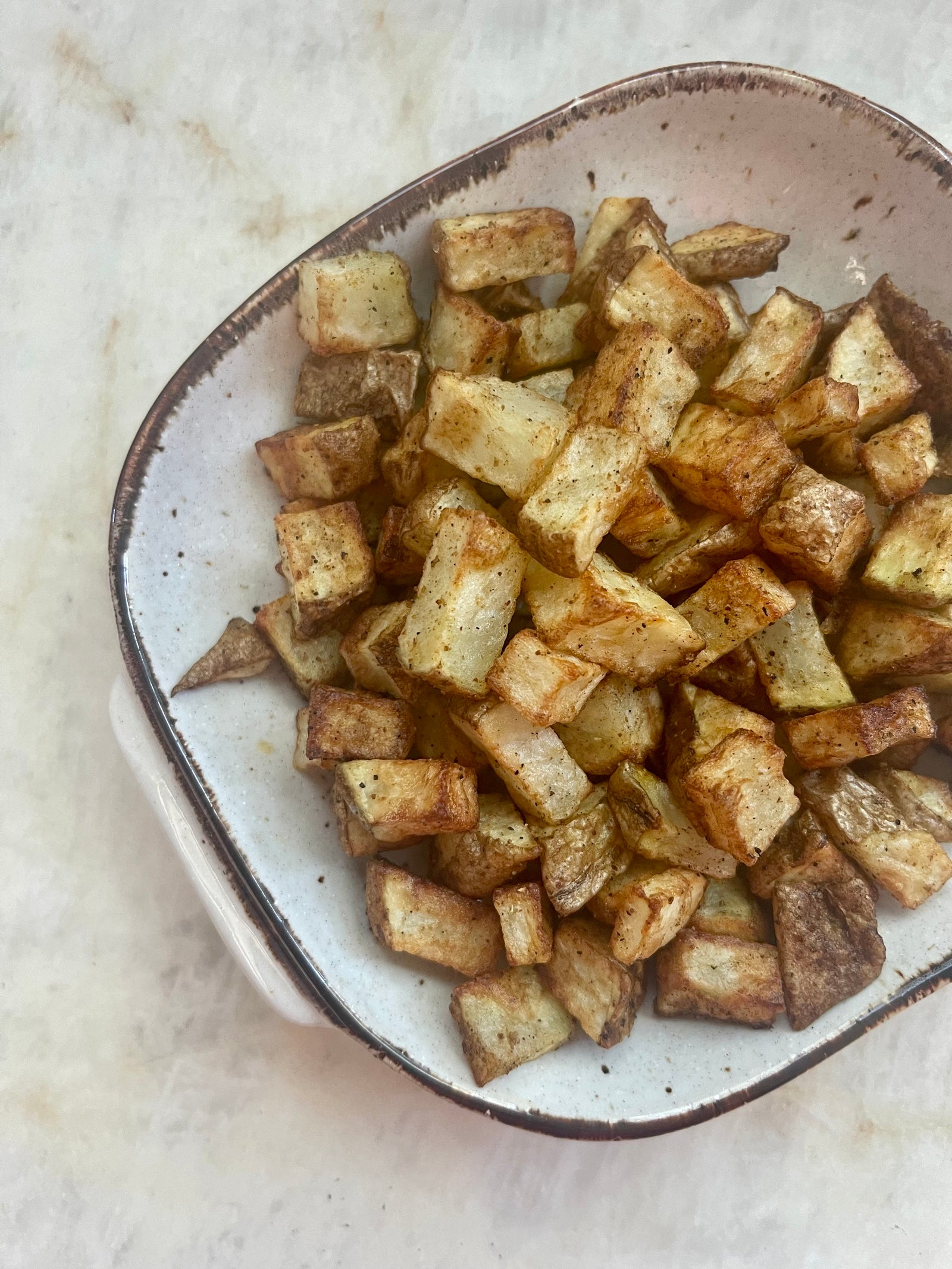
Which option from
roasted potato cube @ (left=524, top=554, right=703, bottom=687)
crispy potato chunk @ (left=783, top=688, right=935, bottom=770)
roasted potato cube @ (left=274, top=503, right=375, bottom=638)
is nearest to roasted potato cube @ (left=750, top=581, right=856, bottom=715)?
crispy potato chunk @ (left=783, top=688, right=935, bottom=770)

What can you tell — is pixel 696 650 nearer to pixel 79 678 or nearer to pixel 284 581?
pixel 284 581

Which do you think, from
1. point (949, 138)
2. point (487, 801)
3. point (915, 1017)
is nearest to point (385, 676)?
point (487, 801)

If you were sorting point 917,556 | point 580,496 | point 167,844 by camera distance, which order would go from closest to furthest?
point 580,496
point 917,556
point 167,844

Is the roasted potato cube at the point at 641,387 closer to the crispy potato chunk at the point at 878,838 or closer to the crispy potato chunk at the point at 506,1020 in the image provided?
the crispy potato chunk at the point at 878,838

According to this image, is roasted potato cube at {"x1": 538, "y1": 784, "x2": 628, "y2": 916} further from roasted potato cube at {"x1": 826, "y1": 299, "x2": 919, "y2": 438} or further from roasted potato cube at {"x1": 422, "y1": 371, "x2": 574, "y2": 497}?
roasted potato cube at {"x1": 826, "y1": 299, "x2": 919, "y2": 438}

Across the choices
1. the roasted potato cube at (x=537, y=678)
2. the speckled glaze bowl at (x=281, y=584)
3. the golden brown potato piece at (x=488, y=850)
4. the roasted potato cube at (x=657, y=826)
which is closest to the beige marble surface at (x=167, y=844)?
the speckled glaze bowl at (x=281, y=584)

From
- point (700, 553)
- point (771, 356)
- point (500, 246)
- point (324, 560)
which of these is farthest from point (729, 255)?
point (324, 560)

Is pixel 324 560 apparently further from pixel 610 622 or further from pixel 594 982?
pixel 594 982

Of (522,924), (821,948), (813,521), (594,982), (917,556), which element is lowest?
(821,948)
